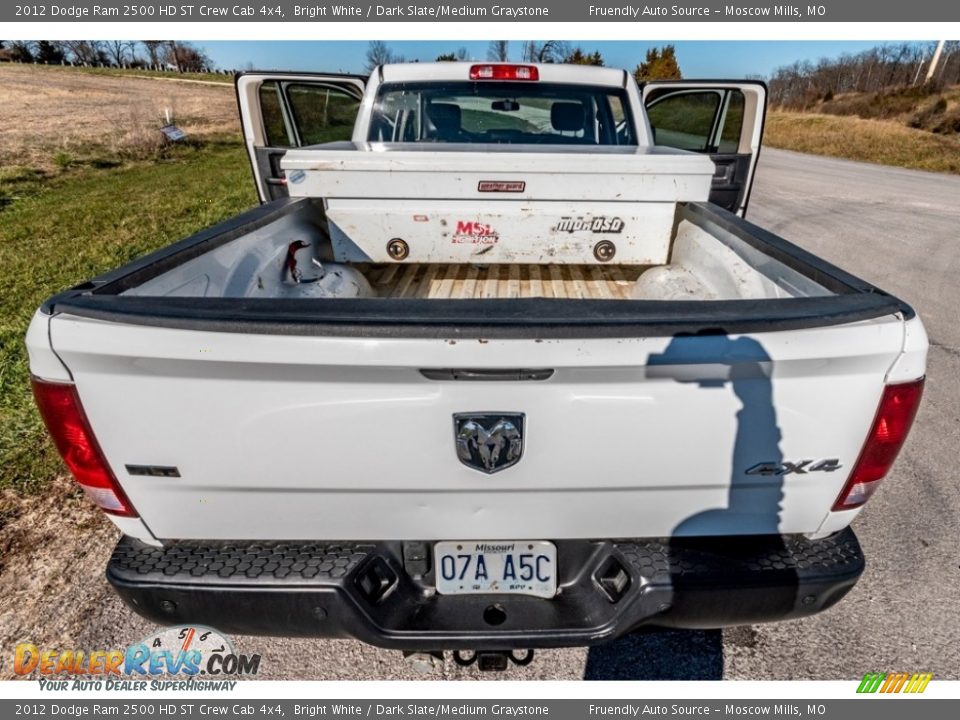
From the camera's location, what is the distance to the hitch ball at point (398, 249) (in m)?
3.14

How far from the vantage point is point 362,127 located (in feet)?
13.1

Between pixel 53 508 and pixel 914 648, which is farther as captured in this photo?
pixel 53 508

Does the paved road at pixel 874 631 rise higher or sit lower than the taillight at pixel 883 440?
lower

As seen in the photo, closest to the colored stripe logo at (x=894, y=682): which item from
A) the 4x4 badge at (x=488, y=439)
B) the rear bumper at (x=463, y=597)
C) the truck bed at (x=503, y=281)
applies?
the rear bumper at (x=463, y=597)

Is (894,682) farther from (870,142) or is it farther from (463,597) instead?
(870,142)

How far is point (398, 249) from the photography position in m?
3.16

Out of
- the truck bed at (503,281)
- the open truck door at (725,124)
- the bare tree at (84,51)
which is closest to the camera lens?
the truck bed at (503,281)

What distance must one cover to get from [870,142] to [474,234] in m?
27.0

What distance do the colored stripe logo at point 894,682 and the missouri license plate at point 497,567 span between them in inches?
56.0

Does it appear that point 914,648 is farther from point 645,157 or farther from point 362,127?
point 362,127

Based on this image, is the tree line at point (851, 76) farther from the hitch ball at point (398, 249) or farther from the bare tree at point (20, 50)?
the bare tree at point (20, 50)

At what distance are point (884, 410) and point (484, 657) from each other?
1377 mm
